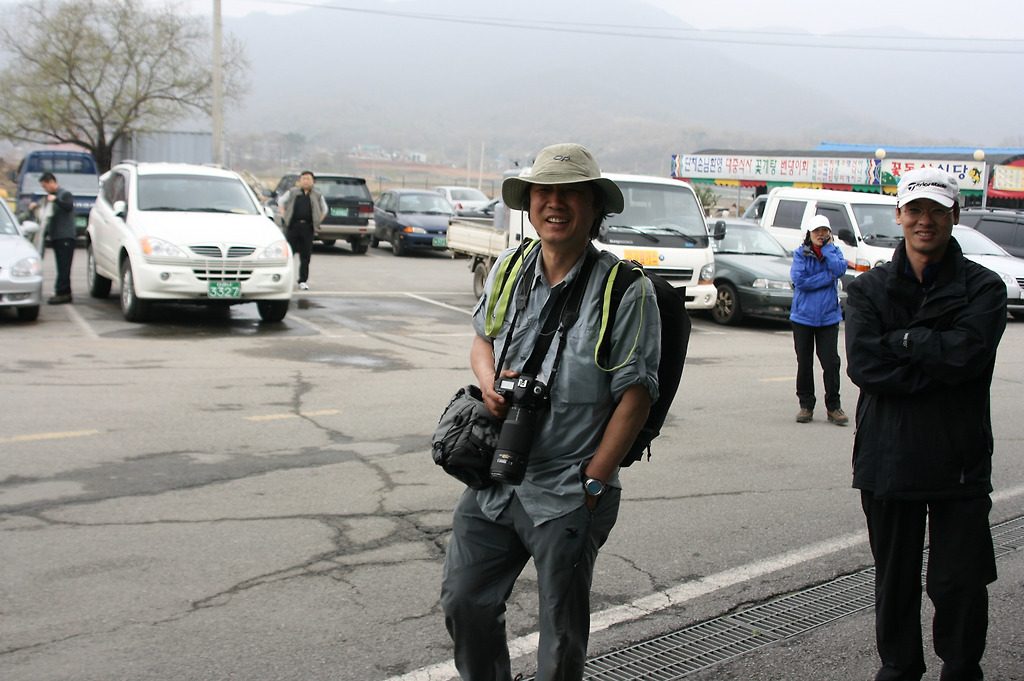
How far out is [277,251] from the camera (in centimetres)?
1188

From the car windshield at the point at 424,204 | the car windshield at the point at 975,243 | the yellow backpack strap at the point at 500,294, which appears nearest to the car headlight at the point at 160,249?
the yellow backpack strap at the point at 500,294

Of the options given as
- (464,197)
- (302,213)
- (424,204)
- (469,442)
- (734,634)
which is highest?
(464,197)

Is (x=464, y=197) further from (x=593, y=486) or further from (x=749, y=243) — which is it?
(x=593, y=486)

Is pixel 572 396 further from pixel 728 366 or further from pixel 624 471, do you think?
pixel 728 366

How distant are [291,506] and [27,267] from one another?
290 inches

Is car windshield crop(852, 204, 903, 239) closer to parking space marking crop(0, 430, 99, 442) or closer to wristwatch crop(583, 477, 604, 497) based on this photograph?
parking space marking crop(0, 430, 99, 442)

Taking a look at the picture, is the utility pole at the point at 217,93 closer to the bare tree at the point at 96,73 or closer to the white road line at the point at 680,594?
the bare tree at the point at 96,73

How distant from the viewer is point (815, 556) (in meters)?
4.91

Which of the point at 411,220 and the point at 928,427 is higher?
the point at 411,220

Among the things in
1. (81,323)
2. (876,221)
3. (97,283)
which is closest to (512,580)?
(81,323)

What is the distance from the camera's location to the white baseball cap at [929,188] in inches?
129

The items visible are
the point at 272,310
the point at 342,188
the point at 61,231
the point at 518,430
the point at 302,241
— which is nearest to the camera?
the point at 518,430

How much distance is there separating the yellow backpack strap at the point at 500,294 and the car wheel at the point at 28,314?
1009cm

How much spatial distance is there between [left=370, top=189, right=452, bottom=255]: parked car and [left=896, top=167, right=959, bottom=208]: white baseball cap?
20.9 metres
